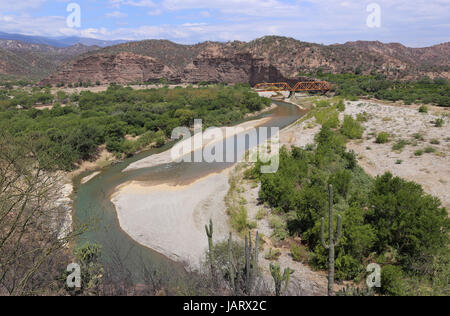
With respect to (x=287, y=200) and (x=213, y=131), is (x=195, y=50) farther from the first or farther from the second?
(x=287, y=200)

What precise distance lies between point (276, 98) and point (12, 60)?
91.5 meters

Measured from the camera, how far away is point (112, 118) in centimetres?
3294

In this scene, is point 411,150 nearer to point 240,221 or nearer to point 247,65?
point 240,221

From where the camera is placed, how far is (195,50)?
107 meters

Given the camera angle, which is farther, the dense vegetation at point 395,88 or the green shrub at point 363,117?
the dense vegetation at point 395,88

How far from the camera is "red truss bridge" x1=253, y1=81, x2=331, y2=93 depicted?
63719 millimetres

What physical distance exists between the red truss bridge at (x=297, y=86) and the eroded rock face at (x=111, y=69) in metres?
31.6

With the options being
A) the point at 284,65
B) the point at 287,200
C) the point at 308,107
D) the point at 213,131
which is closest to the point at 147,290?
the point at 287,200

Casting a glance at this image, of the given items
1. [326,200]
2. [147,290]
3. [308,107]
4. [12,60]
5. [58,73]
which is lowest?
[147,290]

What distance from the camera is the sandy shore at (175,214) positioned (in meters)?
13.2

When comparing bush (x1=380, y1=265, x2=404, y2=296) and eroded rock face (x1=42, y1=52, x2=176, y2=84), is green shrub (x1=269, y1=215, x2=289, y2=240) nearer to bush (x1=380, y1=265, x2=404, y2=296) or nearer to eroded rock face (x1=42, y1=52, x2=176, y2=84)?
bush (x1=380, y1=265, x2=404, y2=296)

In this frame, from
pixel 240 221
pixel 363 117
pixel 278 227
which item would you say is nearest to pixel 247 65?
pixel 363 117

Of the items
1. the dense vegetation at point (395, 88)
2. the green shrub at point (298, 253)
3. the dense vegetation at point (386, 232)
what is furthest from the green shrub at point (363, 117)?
the green shrub at point (298, 253)

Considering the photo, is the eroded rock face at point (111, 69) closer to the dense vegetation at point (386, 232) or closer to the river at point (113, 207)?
the river at point (113, 207)
